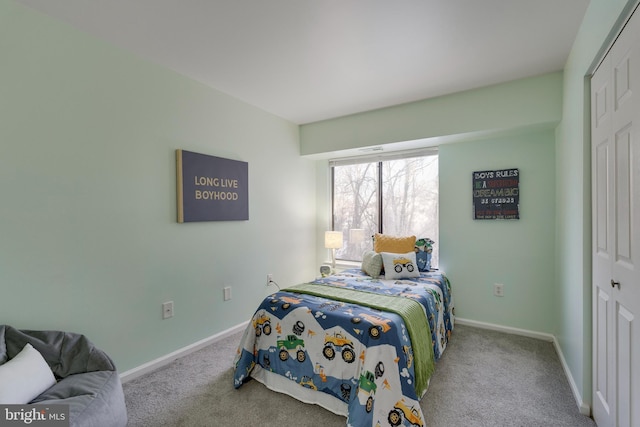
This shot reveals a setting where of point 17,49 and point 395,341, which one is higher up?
point 17,49

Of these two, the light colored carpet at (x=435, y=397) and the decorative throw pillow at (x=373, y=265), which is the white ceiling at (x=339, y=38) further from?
the light colored carpet at (x=435, y=397)

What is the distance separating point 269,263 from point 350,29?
2530 mm

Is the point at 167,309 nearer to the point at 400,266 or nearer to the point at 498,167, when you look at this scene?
the point at 400,266

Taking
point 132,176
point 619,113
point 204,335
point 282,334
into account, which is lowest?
point 204,335

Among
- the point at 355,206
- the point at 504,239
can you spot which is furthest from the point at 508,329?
the point at 355,206

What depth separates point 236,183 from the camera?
116 inches

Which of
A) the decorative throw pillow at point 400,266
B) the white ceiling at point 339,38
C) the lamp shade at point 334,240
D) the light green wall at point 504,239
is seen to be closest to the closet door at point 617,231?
the white ceiling at point 339,38

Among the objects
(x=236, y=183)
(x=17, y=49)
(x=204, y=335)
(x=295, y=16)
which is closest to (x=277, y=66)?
(x=295, y=16)

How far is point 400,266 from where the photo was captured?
286 cm

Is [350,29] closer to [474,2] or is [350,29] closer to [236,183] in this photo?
[474,2]

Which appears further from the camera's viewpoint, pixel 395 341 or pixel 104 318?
pixel 104 318

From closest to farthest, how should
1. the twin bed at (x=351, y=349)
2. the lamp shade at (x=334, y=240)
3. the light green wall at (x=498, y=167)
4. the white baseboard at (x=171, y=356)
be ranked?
1. the twin bed at (x=351, y=349)
2. the white baseboard at (x=171, y=356)
3. the light green wall at (x=498, y=167)
4. the lamp shade at (x=334, y=240)

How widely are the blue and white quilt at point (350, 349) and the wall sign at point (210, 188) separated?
106 centimetres

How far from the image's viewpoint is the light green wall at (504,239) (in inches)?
110
